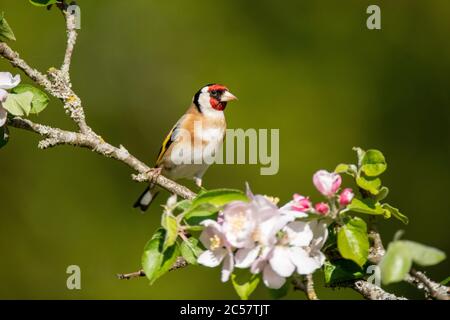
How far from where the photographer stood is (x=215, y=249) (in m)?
1.46

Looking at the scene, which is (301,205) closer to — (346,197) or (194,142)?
(346,197)

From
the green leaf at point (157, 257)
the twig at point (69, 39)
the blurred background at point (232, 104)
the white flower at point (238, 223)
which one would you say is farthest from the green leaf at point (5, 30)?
the blurred background at point (232, 104)

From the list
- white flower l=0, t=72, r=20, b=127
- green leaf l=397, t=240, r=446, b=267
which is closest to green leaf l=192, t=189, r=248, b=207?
green leaf l=397, t=240, r=446, b=267

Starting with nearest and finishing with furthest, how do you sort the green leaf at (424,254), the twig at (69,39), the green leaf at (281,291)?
the green leaf at (424,254)
the green leaf at (281,291)
the twig at (69,39)

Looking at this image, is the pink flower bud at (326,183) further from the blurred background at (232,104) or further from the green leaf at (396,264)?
the blurred background at (232,104)

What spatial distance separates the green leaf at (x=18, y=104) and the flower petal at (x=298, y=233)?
0.69 metres

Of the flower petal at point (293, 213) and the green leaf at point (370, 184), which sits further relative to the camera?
the green leaf at point (370, 184)

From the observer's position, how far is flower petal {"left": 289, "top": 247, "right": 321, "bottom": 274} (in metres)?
1.43

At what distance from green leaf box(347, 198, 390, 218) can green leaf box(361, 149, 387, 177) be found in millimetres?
56

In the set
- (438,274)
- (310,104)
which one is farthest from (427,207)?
(310,104)

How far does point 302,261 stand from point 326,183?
155mm

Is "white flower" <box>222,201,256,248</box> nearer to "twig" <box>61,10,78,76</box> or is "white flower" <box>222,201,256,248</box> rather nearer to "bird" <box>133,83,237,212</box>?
"twig" <box>61,10,78,76</box>

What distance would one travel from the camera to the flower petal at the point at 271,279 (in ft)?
4.73

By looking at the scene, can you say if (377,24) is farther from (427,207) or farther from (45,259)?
(45,259)
